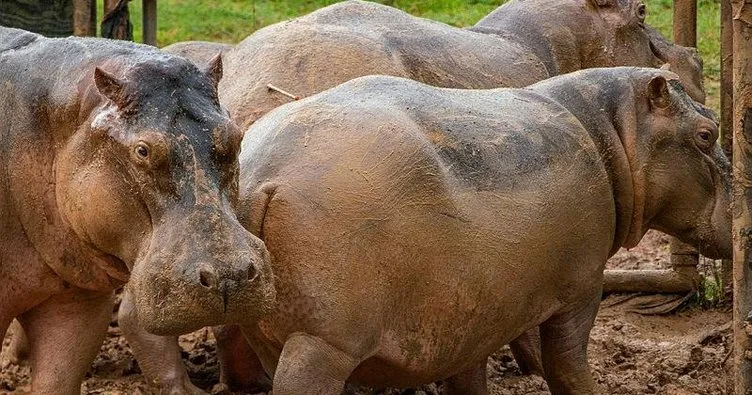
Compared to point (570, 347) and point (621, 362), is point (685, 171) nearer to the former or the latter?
point (570, 347)

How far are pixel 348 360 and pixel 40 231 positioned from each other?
0.94 meters

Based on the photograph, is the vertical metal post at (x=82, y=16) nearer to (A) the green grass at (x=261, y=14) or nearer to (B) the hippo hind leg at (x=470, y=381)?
(B) the hippo hind leg at (x=470, y=381)

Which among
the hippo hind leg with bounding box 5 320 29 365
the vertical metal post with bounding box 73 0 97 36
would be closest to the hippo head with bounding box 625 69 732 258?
the hippo hind leg with bounding box 5 320 29 365

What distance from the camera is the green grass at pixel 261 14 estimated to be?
11812mm

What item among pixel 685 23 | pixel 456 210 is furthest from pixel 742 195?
pixel 685 23

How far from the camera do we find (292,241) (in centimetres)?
439

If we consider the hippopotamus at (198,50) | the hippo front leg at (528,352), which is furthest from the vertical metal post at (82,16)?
the hippo front leg at (528,352)

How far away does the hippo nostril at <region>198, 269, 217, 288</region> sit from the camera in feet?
12.5

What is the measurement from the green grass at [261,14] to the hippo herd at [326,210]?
6.08 m

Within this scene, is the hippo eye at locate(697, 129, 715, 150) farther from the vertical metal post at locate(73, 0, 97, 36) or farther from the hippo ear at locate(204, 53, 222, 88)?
the vertical metal post at locate(73, 0, 97, 36)

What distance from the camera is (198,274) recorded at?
381cm

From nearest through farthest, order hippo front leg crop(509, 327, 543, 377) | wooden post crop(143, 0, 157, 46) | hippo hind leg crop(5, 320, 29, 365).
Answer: hippo front leg crop(509, 327, 543, 377)
hippo hind leg crop(5, 320, 29, 365)
wooden post crop(143, 0, 157, 46)

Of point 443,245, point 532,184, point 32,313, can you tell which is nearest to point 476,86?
point 532,184

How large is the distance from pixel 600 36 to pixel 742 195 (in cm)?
255
